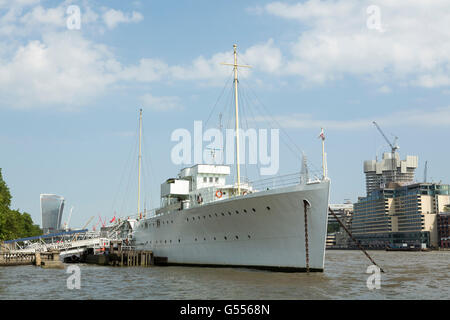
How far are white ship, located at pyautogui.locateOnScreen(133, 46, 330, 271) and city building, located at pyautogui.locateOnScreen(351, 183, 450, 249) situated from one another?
435ft

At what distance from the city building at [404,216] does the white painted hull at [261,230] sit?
447 feet

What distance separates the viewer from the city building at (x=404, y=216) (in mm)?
159625

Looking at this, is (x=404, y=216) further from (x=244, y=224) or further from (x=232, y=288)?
(x=232, y=288)

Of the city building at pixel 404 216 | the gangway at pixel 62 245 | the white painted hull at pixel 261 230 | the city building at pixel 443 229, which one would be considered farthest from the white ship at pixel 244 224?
the city building at pixel 443 229

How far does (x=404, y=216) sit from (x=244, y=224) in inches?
6125

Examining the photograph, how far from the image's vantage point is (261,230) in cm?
2878

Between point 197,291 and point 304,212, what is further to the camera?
point 304,212

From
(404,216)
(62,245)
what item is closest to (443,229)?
(404,216)

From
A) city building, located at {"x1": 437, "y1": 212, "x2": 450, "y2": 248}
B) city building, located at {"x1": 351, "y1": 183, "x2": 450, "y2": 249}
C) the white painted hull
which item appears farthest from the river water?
city building, located at {"x1": 437, "y1": 212, "x2": 450, "y2": 248}

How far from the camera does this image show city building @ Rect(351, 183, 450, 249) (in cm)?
15962
